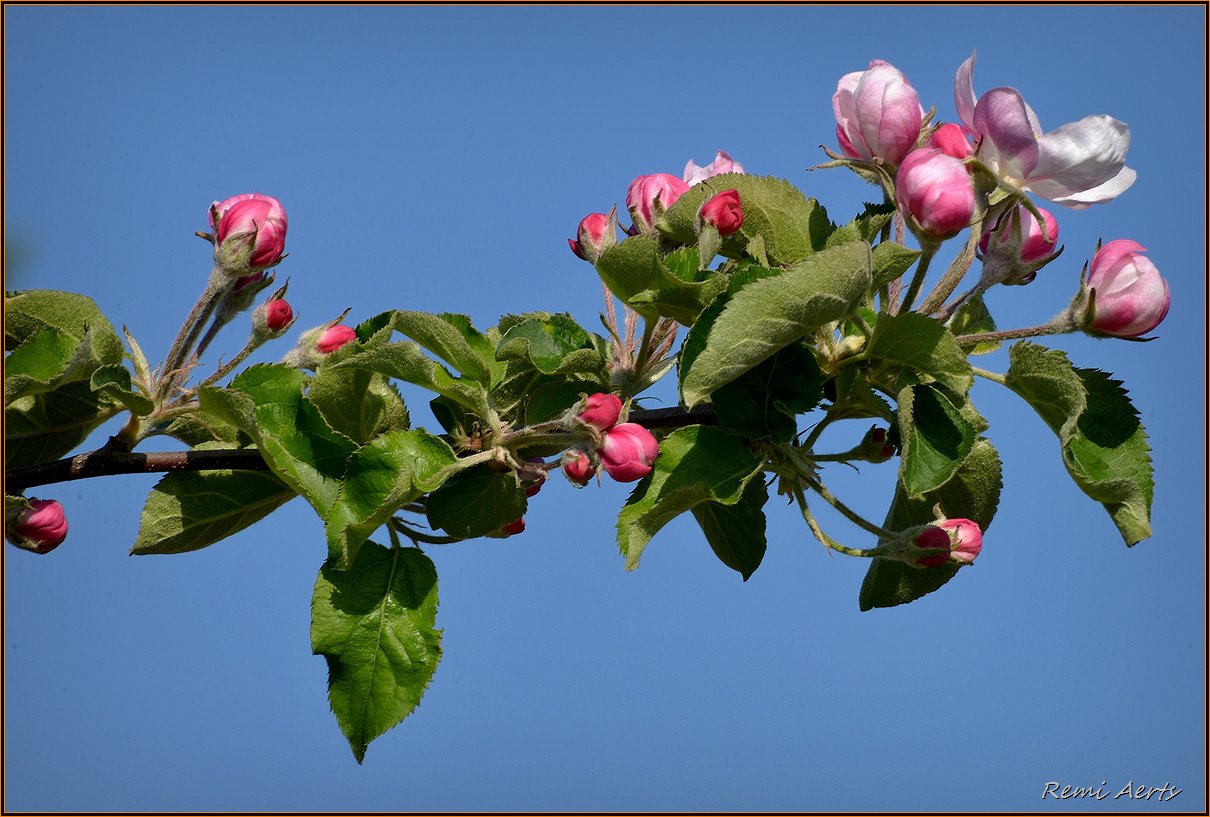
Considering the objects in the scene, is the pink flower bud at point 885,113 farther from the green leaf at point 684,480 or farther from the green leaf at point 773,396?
the green leaf at point 684,480

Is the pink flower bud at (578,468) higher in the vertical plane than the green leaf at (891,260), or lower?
lower

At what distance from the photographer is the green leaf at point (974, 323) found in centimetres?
133

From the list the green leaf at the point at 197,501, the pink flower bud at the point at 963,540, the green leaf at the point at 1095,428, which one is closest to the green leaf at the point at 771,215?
the green leaf at the point at 1095,428

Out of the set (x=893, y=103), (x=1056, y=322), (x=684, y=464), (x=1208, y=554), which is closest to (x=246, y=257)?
(x=684, y=464)

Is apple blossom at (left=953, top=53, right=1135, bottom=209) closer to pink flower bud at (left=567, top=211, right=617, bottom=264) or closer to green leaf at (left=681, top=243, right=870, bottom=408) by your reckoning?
green leaf at (left=681, top=243, right=870, bottom=408)

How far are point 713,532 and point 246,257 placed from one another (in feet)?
2.18

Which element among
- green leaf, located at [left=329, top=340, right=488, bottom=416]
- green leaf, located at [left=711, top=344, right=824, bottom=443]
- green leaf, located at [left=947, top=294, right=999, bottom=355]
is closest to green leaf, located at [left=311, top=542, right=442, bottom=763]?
green leaf, located at [left=329, top=340, right=488, bottom=416]

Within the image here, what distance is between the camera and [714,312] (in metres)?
1.13

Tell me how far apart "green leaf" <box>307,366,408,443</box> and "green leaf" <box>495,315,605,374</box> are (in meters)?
0.17

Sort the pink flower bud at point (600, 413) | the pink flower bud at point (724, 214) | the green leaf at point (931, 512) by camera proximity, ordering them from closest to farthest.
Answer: the pink flower bud at point (600, 413)
the pink flower bud at point (724, 214)
the green leaf at point (931, 512)

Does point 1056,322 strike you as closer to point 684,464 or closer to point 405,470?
point 684,464

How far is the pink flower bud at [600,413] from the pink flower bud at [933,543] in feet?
1.32

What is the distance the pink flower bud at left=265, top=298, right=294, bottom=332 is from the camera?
4.63ft

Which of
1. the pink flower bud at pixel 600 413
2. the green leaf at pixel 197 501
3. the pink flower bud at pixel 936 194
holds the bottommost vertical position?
the green leaf at pixel 197 501
